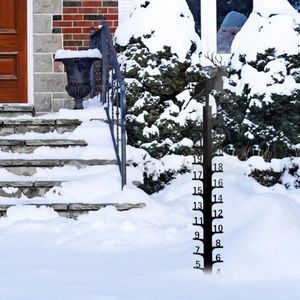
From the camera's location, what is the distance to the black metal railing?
6.33m

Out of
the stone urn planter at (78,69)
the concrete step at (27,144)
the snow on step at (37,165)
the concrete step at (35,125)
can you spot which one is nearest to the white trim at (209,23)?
the stone urn planter at (78,69)

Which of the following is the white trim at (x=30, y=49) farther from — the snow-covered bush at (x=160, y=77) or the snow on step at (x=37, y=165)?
the snow on step at (x=37, y=165)

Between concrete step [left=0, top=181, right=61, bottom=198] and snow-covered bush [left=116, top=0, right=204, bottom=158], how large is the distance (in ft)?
5.46

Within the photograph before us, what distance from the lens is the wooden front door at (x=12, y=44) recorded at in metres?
8.90

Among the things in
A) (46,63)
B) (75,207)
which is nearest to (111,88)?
(46,63)

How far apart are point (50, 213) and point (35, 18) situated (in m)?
3.57

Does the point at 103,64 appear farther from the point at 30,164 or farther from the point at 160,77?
the point at 30,164

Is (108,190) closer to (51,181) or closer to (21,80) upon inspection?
(51,181)

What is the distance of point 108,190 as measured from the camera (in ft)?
20.7

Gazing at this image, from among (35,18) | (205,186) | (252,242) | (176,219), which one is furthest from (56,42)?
(205,186)

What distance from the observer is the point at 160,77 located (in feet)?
26.2

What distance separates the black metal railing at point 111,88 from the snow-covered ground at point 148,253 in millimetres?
594

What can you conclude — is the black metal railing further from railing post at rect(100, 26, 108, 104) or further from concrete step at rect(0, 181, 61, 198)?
concrete step at rect(0, 181, 61, 198)

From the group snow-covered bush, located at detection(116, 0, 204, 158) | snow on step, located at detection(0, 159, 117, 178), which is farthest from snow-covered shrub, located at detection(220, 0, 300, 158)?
snow on step, located at detection(0, 159, 117, 178)
